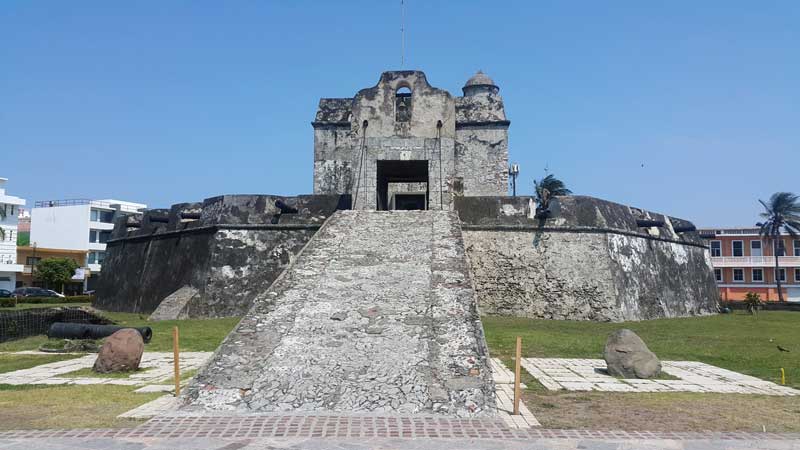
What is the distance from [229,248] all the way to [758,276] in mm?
43848

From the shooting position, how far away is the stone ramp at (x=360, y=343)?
6.35m

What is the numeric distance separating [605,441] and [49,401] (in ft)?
18.0

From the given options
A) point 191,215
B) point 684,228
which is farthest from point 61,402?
point 684,228

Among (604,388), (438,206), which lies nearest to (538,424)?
(604,388)

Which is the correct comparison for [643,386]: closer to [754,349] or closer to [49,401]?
[754,349]

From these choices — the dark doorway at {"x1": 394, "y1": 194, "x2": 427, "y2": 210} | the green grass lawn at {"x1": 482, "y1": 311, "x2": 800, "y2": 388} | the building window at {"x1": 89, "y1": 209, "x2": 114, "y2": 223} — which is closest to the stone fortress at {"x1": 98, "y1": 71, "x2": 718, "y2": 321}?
the green grass lawn at {"x1": 482, "y1": 311, "x2": 800, "y2": 388}

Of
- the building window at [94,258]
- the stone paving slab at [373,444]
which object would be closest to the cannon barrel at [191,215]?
the stone paving slab at [373,444]

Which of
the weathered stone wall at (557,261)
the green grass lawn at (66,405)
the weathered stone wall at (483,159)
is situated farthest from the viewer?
the weathered stone wall at (483,159)

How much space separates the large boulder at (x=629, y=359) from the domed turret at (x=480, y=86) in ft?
71.4

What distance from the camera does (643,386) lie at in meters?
7.75

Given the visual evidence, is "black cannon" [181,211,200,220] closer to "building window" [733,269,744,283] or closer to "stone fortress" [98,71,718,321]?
"stone fortress" [98,71,718,321]

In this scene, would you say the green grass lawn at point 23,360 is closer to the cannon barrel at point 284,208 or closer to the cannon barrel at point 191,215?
the cannon barrel at point 284,208

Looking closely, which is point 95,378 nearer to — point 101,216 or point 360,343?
point 360,343

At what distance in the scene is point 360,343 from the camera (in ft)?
24.9
